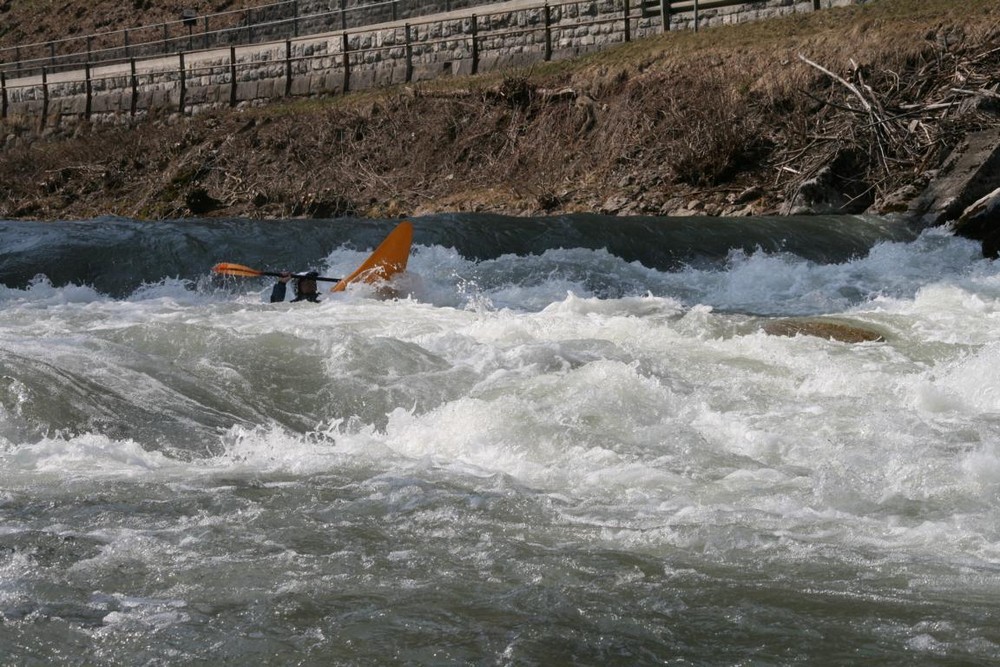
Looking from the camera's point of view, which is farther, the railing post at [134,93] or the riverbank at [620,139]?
the railing post at [134,93]

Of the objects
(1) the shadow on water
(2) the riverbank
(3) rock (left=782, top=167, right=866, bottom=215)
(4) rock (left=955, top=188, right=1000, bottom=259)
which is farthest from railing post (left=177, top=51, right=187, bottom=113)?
(4) rock (left=955, top=188, right=1000, bottom=259)

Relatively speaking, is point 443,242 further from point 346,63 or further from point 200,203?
point 346,63

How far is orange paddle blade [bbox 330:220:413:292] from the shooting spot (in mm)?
11375

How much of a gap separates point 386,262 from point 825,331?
428 centimetres

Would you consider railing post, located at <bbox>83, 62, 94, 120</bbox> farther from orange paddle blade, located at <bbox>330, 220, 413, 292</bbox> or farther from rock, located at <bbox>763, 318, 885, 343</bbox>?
rock, located at <bbox>763, 318, 885, 343</bbox>

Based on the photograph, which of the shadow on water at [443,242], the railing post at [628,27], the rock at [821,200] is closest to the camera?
the shadow on water at [443,242]

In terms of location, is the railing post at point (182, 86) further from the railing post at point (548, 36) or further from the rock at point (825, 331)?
the rock at point (825, 331)

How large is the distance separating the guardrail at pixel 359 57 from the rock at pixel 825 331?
11524 millimetres

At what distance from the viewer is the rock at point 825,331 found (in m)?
9.13

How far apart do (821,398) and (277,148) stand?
16.0 metres

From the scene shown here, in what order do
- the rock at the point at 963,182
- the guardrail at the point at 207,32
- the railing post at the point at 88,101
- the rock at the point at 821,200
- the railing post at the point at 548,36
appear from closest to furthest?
1. the rock at the point at 963,182
2. the rock at the point at 821,200
3. the railing post at the point at 548,36
4. the guardrail at the point at 207,32
5. the railing post at the point at 88,101

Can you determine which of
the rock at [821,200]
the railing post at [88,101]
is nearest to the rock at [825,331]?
the rock at [821,200]

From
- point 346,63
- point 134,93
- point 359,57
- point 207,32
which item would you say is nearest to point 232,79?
point 346,63

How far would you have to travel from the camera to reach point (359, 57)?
80.5ft
